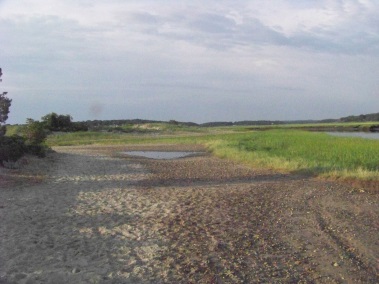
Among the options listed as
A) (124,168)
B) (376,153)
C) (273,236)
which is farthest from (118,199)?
(376,153)

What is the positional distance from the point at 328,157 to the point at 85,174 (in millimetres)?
11438

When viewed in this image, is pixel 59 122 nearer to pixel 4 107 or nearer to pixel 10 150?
pixel 4 107

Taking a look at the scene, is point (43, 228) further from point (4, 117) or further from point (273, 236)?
point (4, 117)

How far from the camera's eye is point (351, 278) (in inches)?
245

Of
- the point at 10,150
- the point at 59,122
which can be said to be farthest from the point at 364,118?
the point at 10,150

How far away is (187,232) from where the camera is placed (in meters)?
8.38

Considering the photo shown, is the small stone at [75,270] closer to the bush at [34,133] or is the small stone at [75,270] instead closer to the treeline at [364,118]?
the bush at [34,133]

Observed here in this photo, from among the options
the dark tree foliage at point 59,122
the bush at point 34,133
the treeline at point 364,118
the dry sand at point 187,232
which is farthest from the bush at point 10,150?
the treeline at point 364,118

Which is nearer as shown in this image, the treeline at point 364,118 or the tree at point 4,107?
the tree at point 4,107

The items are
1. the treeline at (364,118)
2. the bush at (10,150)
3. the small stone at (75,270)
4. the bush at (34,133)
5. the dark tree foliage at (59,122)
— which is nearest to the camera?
the small stone at (75,270)

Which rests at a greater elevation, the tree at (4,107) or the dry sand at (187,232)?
the tree at (4,107)

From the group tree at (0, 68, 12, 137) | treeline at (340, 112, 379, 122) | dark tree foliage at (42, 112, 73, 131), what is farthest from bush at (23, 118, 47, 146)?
treeline at (340, 112, 379, 122)

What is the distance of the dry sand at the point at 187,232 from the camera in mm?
6305

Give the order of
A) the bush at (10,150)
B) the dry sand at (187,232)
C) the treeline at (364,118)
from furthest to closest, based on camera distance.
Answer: the treeline at (364,118)
the bush at (10,150)
the dry sand at (187,232)
